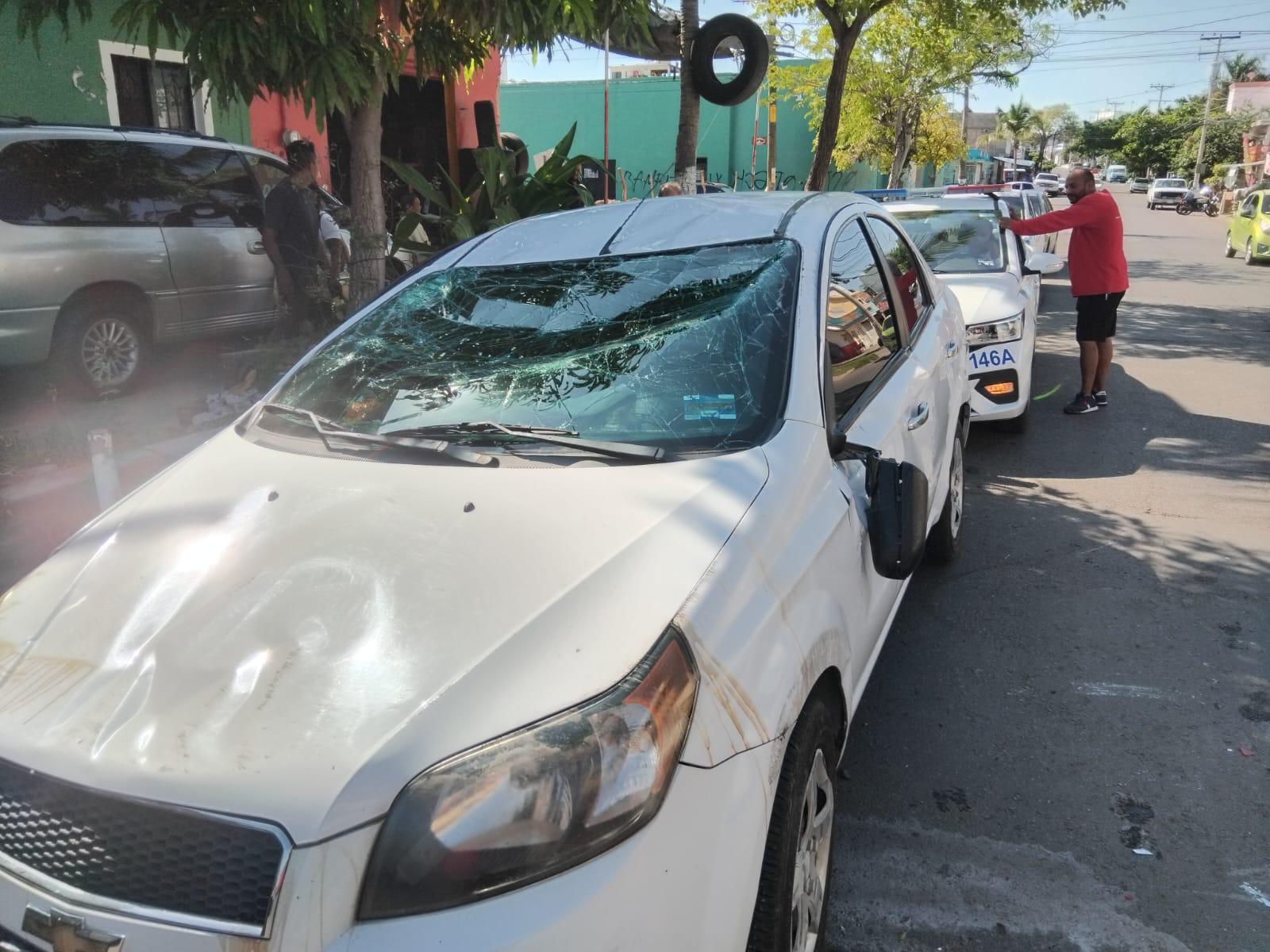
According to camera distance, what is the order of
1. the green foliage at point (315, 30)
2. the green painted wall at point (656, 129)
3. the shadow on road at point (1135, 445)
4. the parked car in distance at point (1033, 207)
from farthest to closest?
1. the green painted wall at point (656, 129)
2. the parked car in distance at point (1033, 207)
3. the shadow on road at point (1135, 445)
4. the green foliage at point (315, 30)

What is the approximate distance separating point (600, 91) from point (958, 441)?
30539 mm

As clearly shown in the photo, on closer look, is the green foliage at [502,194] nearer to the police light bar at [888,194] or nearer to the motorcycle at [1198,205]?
the police light bar at [888,194]

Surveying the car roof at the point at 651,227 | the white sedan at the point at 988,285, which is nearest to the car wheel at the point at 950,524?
the white sedan at the point at 988,285

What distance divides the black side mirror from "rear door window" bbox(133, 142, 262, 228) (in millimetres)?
6252

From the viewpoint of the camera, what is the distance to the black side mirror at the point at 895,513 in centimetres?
261

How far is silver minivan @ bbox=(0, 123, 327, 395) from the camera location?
240 inches

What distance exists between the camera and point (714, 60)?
896 centimetres

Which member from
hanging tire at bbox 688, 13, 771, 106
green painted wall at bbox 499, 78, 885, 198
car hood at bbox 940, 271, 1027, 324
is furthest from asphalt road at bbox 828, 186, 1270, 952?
green painted wall at bbox 499, 78, 885, 198

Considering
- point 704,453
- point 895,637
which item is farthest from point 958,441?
point 704,453

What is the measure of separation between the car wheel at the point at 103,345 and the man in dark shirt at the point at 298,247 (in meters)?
1.27

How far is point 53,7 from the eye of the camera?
589 centimetres

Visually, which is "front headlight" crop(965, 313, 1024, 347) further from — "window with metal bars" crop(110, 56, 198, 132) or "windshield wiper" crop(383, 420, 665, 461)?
"window with metal bars" crop(110, 56, 198, 132)

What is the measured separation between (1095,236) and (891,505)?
5.82 meters

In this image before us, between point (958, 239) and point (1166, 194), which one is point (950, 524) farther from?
point (1166, 194)
